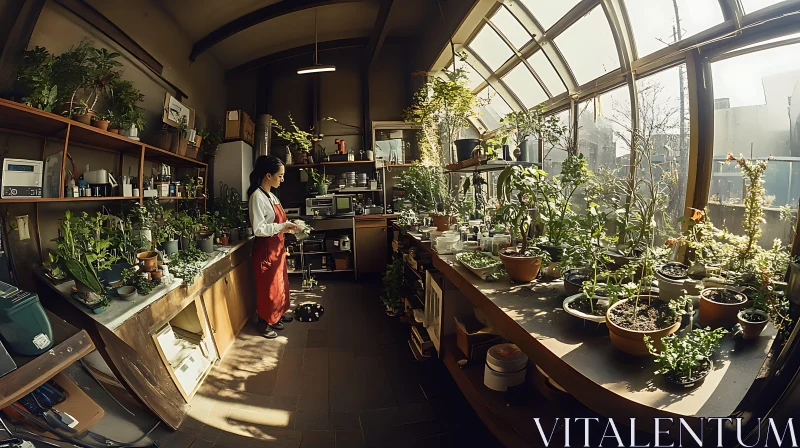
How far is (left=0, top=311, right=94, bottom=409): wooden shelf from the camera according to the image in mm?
1353

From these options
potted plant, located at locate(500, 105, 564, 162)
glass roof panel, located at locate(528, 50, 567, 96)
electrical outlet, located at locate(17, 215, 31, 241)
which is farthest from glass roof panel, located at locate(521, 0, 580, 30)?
electrical outlet, located at locate(17, 215, 31, 241)

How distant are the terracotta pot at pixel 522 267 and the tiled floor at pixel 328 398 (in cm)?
108

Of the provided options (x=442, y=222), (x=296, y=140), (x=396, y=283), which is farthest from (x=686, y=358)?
(x=296, y=140)

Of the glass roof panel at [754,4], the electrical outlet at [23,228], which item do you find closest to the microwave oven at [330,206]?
the electrical outlet at [23,228]

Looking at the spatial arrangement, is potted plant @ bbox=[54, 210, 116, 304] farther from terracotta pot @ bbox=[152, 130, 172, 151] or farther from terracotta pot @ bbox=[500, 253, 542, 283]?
terracotta pot @ bbox=[500, 253, 542, 283]

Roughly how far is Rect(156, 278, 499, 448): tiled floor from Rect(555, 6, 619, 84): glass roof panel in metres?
3.05

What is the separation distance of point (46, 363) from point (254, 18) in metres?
4.94

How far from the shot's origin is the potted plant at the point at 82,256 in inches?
82.3

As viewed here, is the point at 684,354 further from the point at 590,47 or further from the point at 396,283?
the point at 396,283

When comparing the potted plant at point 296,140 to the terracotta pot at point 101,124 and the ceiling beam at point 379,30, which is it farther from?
the terracotta pot at point 101,124

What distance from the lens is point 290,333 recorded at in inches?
155

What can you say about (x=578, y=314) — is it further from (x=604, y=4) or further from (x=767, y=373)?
(x=604, y=4)

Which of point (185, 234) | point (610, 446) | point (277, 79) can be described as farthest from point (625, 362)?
point (277, 79)

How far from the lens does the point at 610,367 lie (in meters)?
1.15
